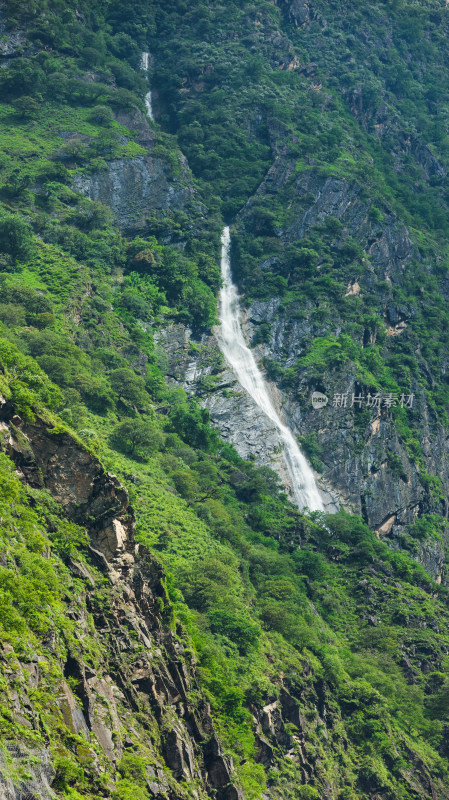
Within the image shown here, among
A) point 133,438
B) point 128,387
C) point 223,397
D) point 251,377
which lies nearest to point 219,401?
point 223,397

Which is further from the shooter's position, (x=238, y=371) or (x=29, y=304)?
(x=238, y=371)

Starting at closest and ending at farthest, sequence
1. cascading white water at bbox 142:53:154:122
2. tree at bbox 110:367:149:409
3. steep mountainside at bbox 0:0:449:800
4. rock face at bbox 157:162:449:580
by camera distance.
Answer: steep mountainside at bbox 0:0:449:800 < tree at bbox 110:367:149:409 < rock face at bbox 157:162:449:580 < cascading white water at bbox 142:53:154:122

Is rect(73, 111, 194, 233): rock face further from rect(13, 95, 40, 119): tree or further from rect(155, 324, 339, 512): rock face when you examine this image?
rect(155, 324, 339, 512): rock face

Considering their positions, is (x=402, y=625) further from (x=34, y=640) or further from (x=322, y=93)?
(x=322, y=93)

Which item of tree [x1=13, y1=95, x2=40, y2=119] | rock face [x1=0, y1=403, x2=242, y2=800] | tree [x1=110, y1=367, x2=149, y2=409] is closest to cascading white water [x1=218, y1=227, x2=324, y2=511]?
tree [x1=110, y1=367, x2=149, y2=409]

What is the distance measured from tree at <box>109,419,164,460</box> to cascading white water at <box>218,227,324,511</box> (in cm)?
2077

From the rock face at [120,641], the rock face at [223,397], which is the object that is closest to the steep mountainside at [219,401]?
the rock face at [120,641]

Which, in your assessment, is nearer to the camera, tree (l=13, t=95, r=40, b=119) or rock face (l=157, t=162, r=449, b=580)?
rock face (l=157, t=162, r=449, b=580)

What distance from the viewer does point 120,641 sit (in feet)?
108

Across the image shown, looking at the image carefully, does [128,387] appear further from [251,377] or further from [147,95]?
[147,95]

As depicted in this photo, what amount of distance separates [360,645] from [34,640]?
130 feet

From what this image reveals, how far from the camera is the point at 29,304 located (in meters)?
66.4

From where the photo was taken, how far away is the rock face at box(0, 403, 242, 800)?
2930cm

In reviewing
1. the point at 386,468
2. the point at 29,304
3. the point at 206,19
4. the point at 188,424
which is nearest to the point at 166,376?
the point at 188,424
